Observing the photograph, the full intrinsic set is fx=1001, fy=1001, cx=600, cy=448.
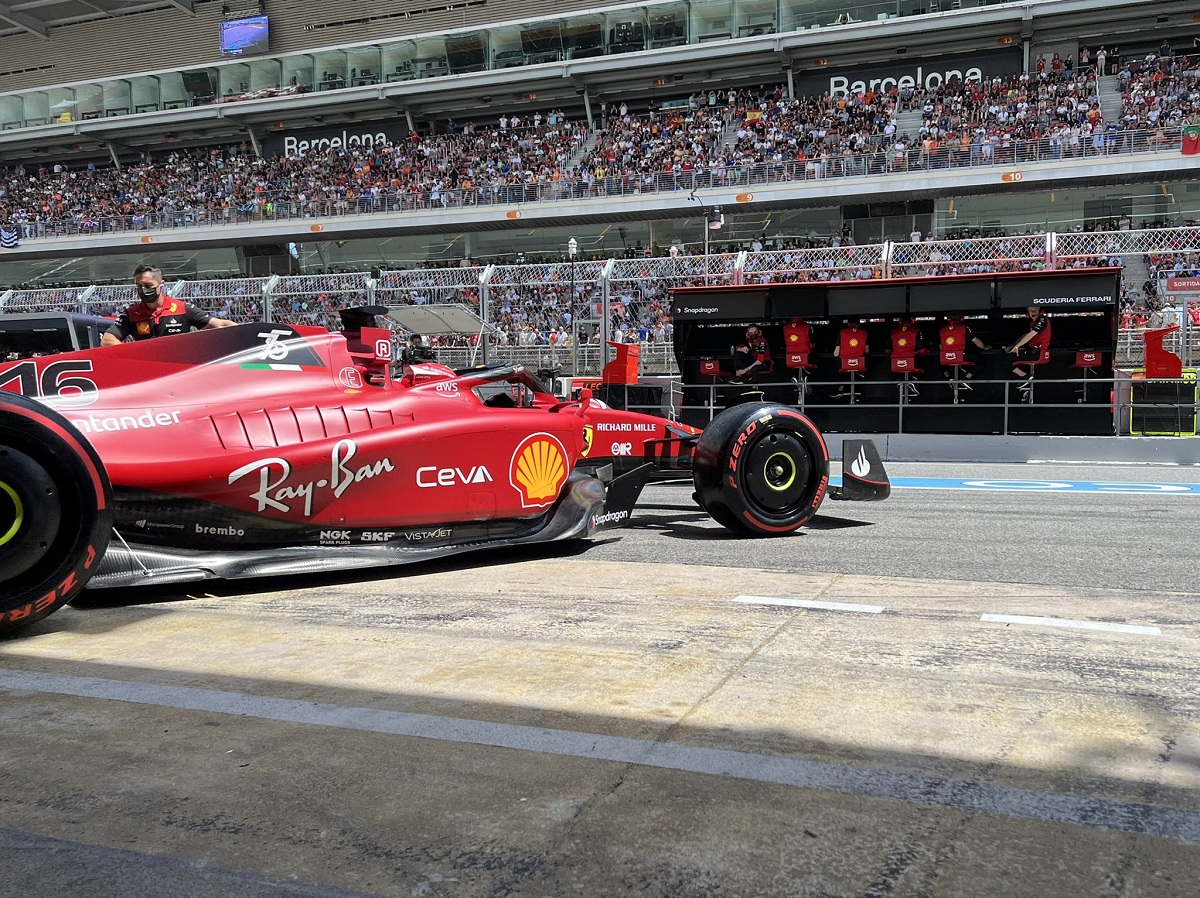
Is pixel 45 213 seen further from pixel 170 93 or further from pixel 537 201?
pixel 537 201

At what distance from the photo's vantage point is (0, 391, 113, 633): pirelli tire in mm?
4078

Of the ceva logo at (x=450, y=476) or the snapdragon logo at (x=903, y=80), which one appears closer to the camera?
the ceva logo at (x=450, y=476)

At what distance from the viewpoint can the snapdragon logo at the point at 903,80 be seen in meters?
34.2

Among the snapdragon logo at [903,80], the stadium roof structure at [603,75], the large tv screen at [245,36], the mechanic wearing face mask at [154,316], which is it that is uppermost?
the large tv screen at [245,36]

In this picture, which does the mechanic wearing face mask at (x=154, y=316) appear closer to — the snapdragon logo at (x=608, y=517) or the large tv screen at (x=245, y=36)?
the snapdragon logo at (x=608, y=517)

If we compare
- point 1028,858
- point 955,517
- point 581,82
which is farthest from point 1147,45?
point 1028,858

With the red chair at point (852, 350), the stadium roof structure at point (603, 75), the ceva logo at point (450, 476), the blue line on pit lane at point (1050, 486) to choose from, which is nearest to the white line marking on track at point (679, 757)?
the ceva logo at point (450, 476)

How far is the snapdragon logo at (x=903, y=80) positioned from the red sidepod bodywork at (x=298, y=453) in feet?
106

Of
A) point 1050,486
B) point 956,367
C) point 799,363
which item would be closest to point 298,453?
point 1050,486

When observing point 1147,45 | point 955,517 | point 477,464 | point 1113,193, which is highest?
point 1147,45

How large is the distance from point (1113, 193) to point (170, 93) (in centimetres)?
3869

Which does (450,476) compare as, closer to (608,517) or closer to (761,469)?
(608,517)

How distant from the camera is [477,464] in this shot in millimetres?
5992

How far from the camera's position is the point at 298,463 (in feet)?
17.3
